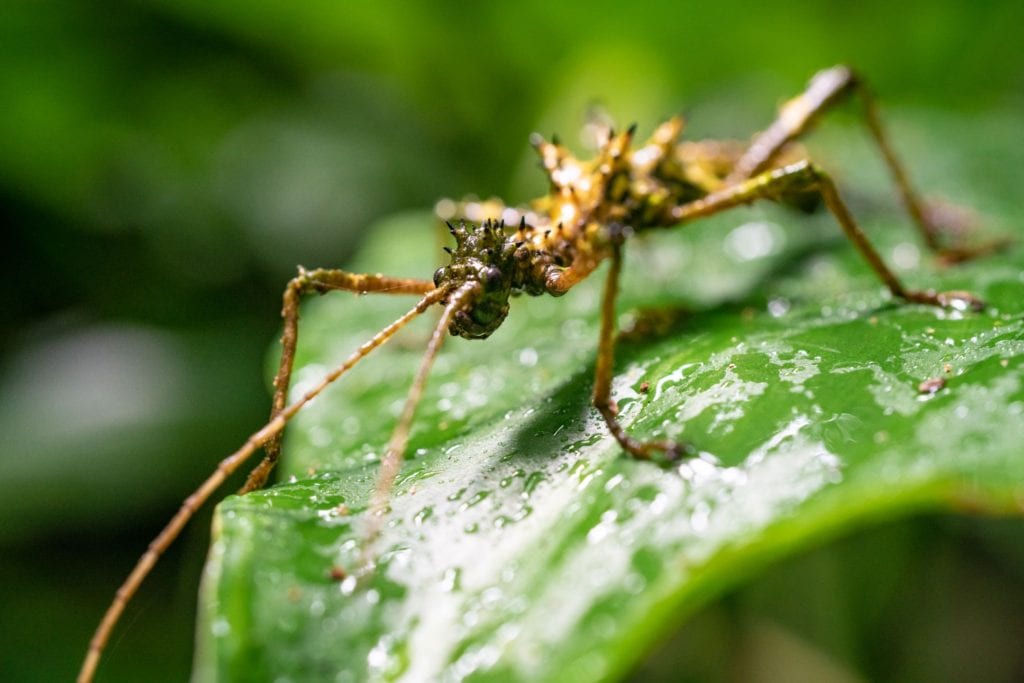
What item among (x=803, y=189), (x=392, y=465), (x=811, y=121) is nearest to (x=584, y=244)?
(x=803, y=189)

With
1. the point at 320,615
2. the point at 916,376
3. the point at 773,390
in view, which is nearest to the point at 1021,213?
the point at 916,376

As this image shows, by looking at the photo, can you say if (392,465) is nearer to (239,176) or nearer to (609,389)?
(609,389)

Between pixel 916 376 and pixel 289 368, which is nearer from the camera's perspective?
pixel 916 376

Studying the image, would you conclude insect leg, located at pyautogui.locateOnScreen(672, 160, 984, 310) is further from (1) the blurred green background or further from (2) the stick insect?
(1) the blurred green background

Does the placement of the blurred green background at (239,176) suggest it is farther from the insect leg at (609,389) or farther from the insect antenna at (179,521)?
the insect antenna at (179,521)

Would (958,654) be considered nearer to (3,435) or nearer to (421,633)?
(421,633)
